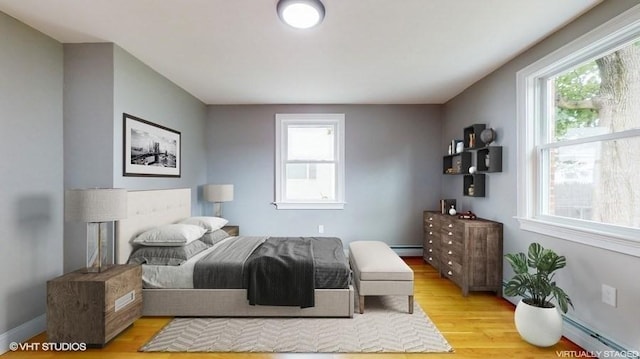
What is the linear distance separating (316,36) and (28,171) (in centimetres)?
262

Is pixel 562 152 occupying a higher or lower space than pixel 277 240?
higher

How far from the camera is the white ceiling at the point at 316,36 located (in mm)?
2094

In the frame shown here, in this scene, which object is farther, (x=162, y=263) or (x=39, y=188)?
(x=162, y=263)

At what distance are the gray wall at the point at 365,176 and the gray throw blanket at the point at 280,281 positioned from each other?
2189 millimetres

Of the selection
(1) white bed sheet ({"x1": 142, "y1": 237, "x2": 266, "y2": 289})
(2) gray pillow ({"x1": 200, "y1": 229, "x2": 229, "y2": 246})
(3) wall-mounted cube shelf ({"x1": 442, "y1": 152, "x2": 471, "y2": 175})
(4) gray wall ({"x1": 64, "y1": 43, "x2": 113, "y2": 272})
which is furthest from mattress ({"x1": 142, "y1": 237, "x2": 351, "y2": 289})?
(3) wall-mounted cube shelf ({"x1": 442, "y1": 152, "x2": 471, "y2": 175})

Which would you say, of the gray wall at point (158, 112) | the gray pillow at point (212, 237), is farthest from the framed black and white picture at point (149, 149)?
the gray pillow at point (212, 237)

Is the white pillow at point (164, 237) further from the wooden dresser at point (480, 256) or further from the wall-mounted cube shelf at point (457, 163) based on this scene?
the wall-mounted cube shelf at point (457, 163)

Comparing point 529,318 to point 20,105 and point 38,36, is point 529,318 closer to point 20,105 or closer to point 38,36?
point 20,105

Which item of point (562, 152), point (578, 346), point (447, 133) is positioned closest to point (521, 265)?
point (578, 346)

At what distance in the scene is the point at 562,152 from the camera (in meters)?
2.54

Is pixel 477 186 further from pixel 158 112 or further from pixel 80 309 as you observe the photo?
pixel 80 309

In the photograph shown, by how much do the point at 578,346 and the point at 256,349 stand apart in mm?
2462

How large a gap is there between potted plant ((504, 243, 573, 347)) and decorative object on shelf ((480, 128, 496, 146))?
56.5 inches

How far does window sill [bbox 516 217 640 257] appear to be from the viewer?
6.03ft
